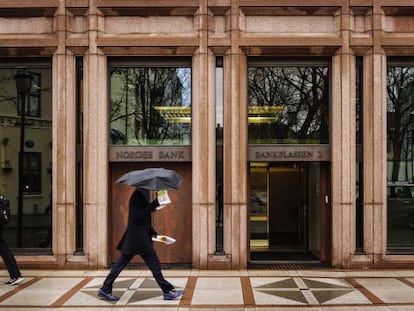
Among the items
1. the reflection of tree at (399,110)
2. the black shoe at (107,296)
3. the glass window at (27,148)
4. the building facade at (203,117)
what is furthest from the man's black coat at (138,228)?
the reflection of tree at (399,110)

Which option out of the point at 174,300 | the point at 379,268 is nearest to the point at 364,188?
the point at 379,268

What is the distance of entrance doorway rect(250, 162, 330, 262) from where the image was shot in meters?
13.1

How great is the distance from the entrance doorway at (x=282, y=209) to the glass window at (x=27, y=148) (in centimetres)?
512

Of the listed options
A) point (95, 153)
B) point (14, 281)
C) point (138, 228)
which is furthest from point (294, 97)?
point (14, 281)

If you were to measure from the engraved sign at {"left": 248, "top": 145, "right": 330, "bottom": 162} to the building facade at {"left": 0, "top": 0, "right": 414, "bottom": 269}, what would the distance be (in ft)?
0.10

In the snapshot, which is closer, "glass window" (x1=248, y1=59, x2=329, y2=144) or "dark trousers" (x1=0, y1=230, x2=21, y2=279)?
"dark trousers" (x1=0, y1=230, x2=21, y2=279)

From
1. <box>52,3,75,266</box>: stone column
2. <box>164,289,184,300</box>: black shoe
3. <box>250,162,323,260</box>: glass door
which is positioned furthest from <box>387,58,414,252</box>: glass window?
<box>52,3,75,266</box>: stone column

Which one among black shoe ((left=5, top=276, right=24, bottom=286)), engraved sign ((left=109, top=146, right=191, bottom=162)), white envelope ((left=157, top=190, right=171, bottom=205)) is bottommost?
black shoe ((left=5, top=276, right=24, bottom=286))

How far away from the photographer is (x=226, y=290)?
9000 mm

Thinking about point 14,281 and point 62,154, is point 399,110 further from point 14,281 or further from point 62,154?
point 14,281

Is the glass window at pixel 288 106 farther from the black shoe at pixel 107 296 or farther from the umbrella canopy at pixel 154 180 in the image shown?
the black shoe at pixel 107 296

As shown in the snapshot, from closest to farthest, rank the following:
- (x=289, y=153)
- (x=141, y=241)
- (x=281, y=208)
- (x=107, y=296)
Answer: (x=141, y=241) → (x=107, y=296) → (x=289, y=153) → (x=281, y=208)

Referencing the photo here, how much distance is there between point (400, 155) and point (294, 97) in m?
2.62

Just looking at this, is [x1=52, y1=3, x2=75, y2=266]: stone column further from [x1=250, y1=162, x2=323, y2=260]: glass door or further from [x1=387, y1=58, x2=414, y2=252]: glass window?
[x1=387, y1=58, x2=414, y2=252]: glass window
